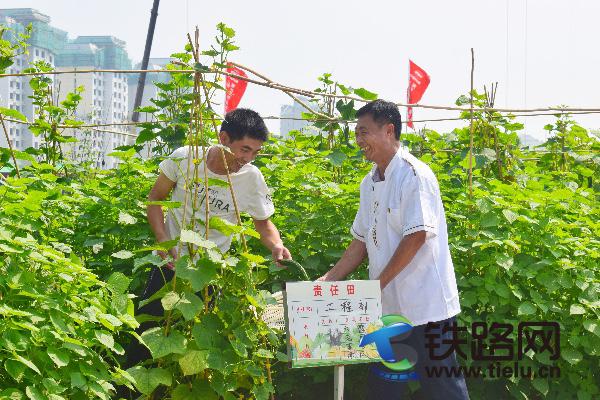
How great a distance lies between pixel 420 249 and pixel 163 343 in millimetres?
1120

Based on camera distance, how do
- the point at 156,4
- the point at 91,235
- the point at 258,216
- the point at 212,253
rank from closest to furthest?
1. the point at 212,253
2. the point at 258,216
3. the point at 91,235
4. the point at 156,4

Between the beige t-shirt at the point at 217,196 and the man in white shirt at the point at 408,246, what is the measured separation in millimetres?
543

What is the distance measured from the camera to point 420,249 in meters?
3.28

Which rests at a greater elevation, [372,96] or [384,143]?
[372,96]

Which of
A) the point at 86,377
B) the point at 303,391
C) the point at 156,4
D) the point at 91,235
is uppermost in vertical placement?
the point at 156,4

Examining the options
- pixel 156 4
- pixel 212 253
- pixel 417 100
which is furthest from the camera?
pixel 156 4

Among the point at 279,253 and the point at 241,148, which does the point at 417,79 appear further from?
the point at 241,148

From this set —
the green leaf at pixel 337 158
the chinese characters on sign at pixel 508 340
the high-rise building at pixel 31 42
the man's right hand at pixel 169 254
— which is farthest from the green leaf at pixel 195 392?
the high-rise building at pixel 31 42

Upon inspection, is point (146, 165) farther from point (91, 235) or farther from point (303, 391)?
point (303, 391)

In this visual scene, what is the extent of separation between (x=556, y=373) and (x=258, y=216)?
1.82 m

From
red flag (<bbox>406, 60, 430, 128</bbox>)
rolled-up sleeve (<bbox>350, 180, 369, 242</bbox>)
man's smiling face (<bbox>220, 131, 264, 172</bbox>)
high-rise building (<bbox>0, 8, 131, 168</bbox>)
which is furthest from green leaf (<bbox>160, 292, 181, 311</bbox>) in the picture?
high-rise building (<bbox>0, 8, 131, 168</bbox>)

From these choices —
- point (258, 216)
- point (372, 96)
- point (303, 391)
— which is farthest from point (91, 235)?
point (372, 96)

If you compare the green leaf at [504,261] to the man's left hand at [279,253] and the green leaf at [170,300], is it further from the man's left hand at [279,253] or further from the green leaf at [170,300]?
the green leaf at [170,300]

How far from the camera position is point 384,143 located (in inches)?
131
